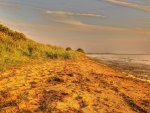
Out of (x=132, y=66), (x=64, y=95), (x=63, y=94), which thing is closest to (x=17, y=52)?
(x=63, y=94)

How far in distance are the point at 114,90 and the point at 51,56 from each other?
1256 centimetres

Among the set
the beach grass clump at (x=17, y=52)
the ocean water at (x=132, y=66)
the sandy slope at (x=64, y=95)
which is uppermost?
the beach grass clump at (x=17, y=52)

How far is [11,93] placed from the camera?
11703 mm

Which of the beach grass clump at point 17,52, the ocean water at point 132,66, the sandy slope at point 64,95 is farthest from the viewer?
the ocean water at point 132,66

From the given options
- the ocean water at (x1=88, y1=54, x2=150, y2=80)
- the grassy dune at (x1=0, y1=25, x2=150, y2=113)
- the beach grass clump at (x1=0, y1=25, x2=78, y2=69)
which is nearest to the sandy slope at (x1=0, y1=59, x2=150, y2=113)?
the grassy dune at (x1=0, y1=25, x2=150, y2=113)

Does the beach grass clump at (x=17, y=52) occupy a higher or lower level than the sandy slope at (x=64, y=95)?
higher

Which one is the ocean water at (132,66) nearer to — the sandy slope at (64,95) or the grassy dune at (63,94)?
the grassy dune at (63,94)

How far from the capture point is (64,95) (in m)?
12.1

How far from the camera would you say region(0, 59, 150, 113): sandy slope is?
10.6 meters

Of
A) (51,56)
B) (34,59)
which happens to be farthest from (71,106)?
(51,56)

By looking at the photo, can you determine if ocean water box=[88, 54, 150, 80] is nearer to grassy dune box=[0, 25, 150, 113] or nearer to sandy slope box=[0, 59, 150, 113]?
grassy dune box=[0, 25, 150, 113]

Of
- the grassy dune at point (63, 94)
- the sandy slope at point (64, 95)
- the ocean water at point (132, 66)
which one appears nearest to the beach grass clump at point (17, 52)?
the grassy dune at point (63, 94)

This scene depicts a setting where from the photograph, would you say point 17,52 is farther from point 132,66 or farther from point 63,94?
point 132,66

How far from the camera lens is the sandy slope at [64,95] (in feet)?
34.6
